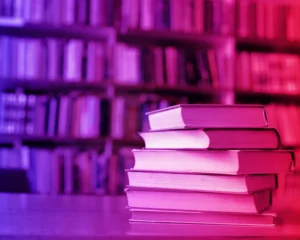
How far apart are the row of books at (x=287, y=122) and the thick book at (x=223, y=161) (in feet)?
7.03

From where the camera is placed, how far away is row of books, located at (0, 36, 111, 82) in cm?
248

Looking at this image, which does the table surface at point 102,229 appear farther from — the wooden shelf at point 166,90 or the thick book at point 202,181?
the wooden shelf at point 166,90

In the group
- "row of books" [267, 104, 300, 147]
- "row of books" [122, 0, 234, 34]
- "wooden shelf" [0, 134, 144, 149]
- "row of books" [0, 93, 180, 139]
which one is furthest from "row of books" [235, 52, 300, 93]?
"wooden shelf" [0, 134, 144, 149]

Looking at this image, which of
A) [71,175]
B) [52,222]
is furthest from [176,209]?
[71,175]

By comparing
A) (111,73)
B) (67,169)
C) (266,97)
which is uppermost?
(111,73)

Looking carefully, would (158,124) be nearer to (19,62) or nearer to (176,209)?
(176,209)

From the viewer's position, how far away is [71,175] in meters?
2.50

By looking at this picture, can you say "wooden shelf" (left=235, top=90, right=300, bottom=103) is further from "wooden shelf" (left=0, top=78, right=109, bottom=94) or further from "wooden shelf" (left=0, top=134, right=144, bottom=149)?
"wooden shelf" (left=0, top=78, right=109, bottom=94)

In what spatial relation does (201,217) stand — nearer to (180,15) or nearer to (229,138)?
(229,138)

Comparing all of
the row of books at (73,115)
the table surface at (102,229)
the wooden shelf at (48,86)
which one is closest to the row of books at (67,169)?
the row of books at (73,115)

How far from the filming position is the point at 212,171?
0.62 m

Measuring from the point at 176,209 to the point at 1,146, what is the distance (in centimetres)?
222

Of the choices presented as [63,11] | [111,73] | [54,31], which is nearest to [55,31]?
[54,31]

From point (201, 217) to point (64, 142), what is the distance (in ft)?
7.23
